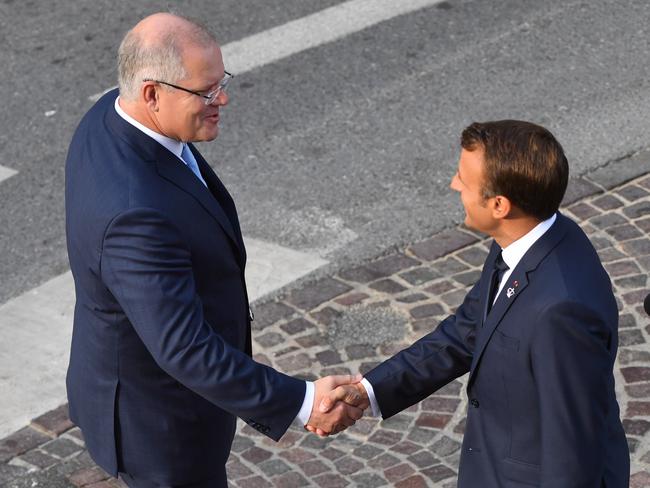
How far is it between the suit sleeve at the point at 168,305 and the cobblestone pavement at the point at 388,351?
1.65 meters


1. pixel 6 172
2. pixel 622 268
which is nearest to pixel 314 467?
pixel 622 268

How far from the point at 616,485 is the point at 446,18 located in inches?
268

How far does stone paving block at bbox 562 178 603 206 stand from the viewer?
7480 mm

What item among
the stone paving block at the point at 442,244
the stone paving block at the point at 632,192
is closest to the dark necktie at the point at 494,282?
the stone paving block at the point at 442,244

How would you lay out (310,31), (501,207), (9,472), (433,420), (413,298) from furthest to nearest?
(310,31) → (413,298) → (433,420) → (9,472) → (501,207)

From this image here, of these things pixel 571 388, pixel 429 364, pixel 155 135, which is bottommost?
pixel 429 364

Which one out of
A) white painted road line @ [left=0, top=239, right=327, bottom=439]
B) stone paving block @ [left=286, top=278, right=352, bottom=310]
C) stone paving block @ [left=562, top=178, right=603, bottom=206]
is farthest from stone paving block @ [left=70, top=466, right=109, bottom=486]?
stone paving block @ [left=562, top=178, right=603, bottom=206]

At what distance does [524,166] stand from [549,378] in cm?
58

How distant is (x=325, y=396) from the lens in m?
4.34

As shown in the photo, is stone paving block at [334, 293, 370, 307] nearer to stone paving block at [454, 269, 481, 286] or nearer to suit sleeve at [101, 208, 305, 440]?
stone paving block at [454, 269, 481, 286]

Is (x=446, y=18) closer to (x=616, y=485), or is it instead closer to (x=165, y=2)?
(x=165, y=2)

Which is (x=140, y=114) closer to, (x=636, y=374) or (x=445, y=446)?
(x=445, y=446)

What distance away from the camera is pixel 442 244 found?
7.17m

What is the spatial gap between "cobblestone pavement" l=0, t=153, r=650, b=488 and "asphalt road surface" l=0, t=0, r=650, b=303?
0.34 m
